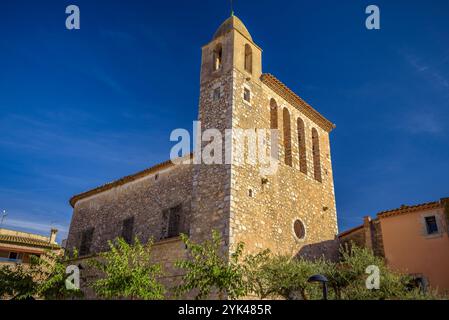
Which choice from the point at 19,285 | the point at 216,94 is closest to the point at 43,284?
the point at 19,285

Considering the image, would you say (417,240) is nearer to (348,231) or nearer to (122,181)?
(348,231)

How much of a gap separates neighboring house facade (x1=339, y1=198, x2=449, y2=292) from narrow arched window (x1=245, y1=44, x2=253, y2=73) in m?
8.54

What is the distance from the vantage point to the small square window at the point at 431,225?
1464 centimetres

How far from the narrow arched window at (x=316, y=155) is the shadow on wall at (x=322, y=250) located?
3106mm

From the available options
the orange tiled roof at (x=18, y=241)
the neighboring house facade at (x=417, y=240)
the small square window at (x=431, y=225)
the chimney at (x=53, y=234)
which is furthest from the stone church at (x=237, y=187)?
the chimney at (x=53, y=234)

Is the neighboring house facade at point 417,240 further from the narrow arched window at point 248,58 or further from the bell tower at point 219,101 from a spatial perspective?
the narrow arched window at point 248,58

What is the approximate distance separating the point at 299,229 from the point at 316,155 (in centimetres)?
463

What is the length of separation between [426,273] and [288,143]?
24.8ft

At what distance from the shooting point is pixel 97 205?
20594 millimetres

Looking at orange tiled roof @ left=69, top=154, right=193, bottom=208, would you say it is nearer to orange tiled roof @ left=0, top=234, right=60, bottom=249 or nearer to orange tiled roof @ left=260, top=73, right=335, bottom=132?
orange tiled roof @ left=260, top=73, right=335, bottom=132

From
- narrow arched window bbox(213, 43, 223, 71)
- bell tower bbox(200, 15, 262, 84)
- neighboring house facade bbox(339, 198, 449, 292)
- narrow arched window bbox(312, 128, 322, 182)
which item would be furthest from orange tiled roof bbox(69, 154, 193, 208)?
neighboring house facade bbox(339, 198, 449, 292)
